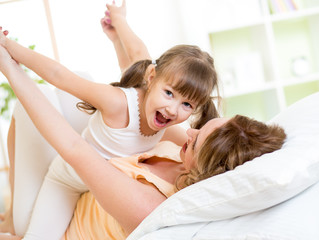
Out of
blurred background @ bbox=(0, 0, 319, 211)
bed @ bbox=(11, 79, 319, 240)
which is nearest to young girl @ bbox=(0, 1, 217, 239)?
bed @ bbox=(11, 79, 319, 240)

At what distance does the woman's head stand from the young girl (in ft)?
0.89

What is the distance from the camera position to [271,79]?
3.34 m

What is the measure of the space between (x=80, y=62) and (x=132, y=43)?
2299mm

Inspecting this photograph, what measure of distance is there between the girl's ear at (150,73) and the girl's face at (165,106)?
9 cm

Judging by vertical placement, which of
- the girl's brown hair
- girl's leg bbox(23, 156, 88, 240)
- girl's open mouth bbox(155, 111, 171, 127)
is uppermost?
the girl's brown hair

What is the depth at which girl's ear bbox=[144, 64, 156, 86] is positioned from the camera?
1.53m

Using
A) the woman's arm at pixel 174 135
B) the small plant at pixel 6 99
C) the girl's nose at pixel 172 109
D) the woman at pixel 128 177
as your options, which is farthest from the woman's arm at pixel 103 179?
the small plant at pixel 6 99

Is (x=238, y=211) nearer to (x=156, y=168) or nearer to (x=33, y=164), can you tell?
(x=156, y=168)

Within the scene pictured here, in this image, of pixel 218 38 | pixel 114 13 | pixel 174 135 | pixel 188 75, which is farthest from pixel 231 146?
pixel 218 38

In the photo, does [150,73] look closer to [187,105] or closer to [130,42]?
[187,105]

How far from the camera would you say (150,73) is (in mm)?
1538

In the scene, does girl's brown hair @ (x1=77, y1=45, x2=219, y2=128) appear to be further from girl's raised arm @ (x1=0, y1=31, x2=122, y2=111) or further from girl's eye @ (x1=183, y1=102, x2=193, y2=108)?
girl's raised arm @ (x1=0, y1=31, x2=122, y2=111)

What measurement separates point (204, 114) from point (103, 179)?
2.06 ft

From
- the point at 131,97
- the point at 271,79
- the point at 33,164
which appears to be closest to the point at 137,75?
the point at 131,97
